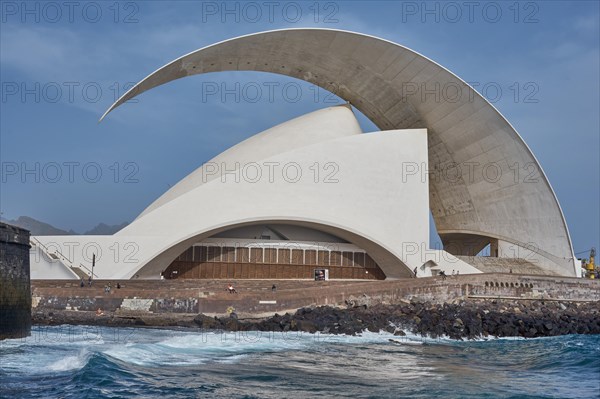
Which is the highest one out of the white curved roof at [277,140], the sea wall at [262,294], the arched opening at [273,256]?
the white curved roof at [277,140]

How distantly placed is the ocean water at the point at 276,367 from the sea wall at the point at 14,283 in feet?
1.15

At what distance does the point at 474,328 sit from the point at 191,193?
35.9ft

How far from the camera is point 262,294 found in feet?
66.8

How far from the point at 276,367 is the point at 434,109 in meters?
18.3

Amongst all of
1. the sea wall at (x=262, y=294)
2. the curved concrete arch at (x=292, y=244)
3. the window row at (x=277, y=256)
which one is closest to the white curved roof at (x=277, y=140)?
the curved concrete arch at (x=292, y=244)

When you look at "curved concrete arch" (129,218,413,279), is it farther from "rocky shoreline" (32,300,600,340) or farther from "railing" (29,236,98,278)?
"rocky shoreline" (32,300,600,340)

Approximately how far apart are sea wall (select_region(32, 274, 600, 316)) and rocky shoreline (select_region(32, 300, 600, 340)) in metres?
0.32

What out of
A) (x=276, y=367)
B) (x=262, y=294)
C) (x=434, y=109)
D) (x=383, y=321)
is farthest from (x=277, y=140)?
(x=276, y=367)

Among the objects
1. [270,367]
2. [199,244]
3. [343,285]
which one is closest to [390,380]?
[270,367]

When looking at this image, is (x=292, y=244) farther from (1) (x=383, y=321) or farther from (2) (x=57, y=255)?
(2) (x=57, y=255)

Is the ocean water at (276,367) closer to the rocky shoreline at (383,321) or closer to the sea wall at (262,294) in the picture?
the rocky shoreline at (383,321)

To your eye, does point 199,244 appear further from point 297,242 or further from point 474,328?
point 474,328

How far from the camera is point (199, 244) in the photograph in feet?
85.5

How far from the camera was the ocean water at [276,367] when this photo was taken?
9859mm
